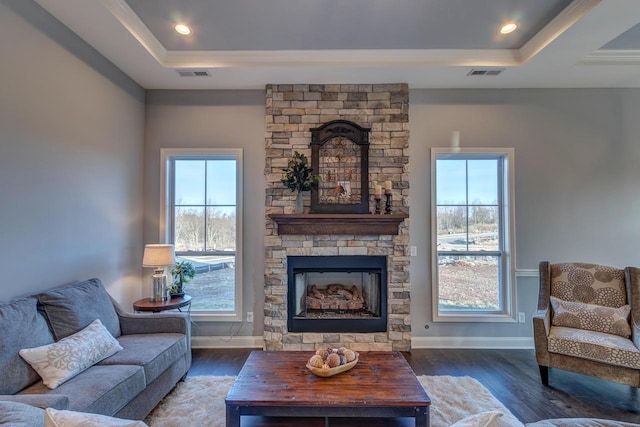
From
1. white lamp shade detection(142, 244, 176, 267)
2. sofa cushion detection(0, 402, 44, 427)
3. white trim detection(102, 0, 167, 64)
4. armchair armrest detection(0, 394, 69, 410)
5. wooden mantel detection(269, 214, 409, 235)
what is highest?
white trim detection(102, 0, 167, 64)

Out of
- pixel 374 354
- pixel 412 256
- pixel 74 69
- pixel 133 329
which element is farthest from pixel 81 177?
pixel 412 256

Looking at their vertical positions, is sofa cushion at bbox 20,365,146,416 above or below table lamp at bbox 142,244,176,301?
below

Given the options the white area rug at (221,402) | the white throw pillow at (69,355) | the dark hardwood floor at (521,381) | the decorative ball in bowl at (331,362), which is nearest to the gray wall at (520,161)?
the dark hardwood floor at (521,381)

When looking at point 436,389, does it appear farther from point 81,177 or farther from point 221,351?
point 81,177

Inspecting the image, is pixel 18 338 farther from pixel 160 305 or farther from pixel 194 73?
pixel 194 73

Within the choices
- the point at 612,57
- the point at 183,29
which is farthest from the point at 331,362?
the point at 612,57

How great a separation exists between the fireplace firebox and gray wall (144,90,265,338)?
0.56m

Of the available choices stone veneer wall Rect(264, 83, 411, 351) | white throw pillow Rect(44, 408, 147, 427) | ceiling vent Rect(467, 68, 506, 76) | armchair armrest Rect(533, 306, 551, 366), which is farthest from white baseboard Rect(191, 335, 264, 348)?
ceiling vent Rect(467, 68, 506, 76)

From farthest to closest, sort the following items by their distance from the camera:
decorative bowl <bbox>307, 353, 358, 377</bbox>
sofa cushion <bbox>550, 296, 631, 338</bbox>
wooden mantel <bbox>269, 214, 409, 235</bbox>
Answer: wooden mantel <bbox>269, 214, 409, 235</bbox>
sofa cushion <bbox>550, 296, 631, 338</bbox>
decorative bowl <bbox>307, 353, 358, 377</bbox>

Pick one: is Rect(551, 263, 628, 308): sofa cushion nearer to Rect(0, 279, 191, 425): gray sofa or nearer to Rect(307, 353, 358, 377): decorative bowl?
Rect(307, 353, 358, 377): decorative bowl

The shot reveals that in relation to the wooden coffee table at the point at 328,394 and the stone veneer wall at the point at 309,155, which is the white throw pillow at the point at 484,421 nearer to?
the wooden coffee table at the point at 328,394

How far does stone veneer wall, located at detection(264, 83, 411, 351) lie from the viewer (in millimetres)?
3688

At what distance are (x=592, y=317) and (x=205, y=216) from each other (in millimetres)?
4211

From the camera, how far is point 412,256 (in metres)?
3.84
